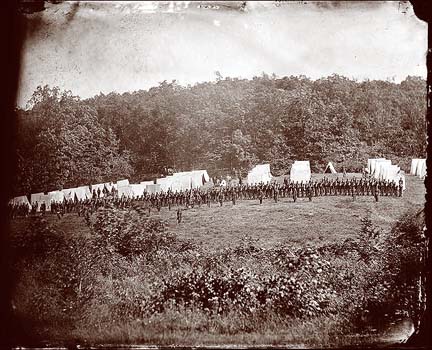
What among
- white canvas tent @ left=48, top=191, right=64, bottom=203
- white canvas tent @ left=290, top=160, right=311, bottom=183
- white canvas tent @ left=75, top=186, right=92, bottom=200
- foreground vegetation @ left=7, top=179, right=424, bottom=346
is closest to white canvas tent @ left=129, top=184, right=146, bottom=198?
foreground vegetation @ left=7, top=179, right=424, bottom=346

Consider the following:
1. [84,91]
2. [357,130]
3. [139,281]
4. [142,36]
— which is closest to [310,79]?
[357,130]

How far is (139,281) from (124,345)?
529 millimetres

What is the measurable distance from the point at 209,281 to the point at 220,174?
0.92 metres

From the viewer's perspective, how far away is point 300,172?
13.5 feet

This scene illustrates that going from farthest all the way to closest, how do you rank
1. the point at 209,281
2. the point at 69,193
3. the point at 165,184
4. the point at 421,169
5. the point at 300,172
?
the point at 69,193 < the point at 165,184 < the point at 300,172 < the point at 209,281 < the point at 421,169

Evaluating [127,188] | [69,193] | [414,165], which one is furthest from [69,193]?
[414,165]

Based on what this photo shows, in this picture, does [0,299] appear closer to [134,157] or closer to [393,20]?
[134,157]

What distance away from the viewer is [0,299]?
4176 mm

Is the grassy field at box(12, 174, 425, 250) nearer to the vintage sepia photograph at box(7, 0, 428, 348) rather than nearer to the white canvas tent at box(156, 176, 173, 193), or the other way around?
the vintage sepia photograph at box(7, 0, 428, 348)

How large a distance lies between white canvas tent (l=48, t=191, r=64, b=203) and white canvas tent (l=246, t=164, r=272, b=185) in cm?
172

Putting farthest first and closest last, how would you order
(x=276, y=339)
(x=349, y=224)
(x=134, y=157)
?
(x=134, y=157) < (x=349, y=224) < (x=276, y=339)

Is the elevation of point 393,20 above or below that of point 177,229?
above

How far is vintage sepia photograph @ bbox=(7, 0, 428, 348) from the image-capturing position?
3900 millimetres

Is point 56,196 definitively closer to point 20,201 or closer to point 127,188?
point 20,201
